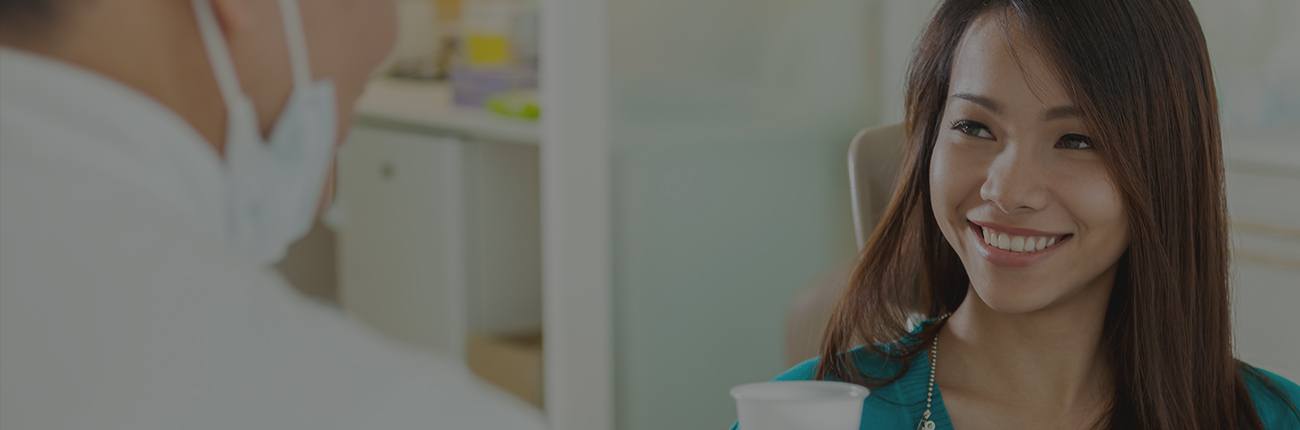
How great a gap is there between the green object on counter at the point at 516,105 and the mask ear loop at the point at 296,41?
212cm

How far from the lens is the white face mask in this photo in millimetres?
729

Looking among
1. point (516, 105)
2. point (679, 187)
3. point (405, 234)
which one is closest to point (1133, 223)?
point (679, 187)

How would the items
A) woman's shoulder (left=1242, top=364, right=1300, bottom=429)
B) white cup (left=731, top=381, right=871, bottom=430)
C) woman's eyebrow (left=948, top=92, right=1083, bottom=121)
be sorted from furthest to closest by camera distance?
1. woman's shoulder (left=1242, top=364, right=1300, bottom=429)
2. woman's eyebrow (left=948, top=92, right=1083, bottom=121)
3. white cup (left=731, top=381, right=871, bottom=430)

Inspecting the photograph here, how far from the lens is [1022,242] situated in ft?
4.09

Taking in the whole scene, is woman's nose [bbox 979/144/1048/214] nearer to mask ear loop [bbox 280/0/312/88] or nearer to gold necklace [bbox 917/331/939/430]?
gold necklace [bbox 917/331/939/430]

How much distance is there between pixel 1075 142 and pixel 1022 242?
8 centimetres

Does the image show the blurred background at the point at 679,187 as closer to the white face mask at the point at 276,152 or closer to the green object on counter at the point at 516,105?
the green object on counter at the point at 516,105

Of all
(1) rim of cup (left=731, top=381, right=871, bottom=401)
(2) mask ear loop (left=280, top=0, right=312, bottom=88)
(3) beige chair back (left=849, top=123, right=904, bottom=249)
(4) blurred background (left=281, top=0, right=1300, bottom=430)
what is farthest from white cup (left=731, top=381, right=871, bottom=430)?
(4) blurred background (left=281, top=0, right=1300, bottom=430)

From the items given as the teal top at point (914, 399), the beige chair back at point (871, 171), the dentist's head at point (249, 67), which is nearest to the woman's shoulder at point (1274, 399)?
the teal top at point (914, 399)

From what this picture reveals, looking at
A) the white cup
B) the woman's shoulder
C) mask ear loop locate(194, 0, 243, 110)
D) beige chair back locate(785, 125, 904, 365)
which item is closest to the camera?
mask ear loop locate(194, 0, 243, 110)

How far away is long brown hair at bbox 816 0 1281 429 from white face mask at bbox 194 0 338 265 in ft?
1.92

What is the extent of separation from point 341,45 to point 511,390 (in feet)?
7.83

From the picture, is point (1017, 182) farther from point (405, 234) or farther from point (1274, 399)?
point (405, 234)

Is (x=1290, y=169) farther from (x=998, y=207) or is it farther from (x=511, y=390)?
(x=511, y=390)
